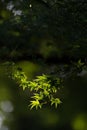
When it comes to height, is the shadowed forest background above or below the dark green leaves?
above

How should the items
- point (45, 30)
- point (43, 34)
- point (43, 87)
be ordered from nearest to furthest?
point (43, 87)
point (45, 30)
point (43, 34)

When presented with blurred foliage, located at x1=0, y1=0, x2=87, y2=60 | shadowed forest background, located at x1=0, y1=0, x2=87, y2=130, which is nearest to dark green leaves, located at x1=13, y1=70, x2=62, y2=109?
shadowed forest background, located at x1=0, y1=0, x2=87, y2=130

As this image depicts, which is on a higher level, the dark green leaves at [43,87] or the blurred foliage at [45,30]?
the blurred foliage at [45,30]

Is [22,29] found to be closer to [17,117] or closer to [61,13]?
[61,13]

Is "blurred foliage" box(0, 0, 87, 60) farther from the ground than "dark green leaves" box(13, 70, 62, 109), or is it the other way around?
"blurred foliage" box(0, 0, 87, 60)

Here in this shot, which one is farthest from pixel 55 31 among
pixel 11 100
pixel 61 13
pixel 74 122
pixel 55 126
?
pixel 11 100

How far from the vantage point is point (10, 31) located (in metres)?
5.83

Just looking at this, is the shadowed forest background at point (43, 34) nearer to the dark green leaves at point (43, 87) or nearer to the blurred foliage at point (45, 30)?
the blurred foliage at point (45, 30)

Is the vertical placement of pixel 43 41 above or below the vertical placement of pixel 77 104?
above

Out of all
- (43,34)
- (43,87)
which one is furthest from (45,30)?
(43,87)

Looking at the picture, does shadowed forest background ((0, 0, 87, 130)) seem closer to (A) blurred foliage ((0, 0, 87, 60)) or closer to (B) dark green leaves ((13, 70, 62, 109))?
(A) blurred foliage ((0, 0, 87, 60))

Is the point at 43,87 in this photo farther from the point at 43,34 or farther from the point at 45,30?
the point at 43,34

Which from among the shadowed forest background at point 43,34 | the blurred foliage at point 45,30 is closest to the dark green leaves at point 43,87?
the shadowed forest background at point 43,34

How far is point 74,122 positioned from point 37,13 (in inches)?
206
